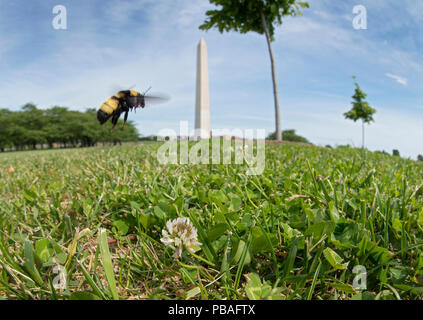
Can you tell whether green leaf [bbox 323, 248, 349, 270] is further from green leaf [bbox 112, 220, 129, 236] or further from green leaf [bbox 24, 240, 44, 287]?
green leaf [bbox 24, 240, 44, 287]

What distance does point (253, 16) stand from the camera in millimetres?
11664

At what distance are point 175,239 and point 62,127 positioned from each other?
52.9 meters

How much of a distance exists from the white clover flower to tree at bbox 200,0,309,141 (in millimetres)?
10309

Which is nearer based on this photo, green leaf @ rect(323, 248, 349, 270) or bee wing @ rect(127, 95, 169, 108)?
green leaf @ rect(323, 248, 349, 270)

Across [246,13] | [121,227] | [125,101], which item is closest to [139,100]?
[125,101]

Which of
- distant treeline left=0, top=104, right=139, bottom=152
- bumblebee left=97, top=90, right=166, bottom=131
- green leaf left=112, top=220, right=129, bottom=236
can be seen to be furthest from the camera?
distant treeline left=0, top=104, right=139, bottom=152

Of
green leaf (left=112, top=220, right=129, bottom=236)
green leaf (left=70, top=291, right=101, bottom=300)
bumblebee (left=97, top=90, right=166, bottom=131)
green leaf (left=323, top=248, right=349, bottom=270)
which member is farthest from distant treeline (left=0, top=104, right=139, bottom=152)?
green leaf (left=323, top=248, right=349, bottom=270)

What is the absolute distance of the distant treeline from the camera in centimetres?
4302

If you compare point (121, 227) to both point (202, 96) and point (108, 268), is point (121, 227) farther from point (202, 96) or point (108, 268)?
point (202, 96)

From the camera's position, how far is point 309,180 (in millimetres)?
1760

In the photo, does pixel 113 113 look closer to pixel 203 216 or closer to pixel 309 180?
pixel 203 216

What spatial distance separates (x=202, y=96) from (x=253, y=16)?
211 inches

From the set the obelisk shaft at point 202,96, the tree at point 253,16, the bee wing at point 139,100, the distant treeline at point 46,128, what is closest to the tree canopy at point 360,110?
the tree at point 253,16
